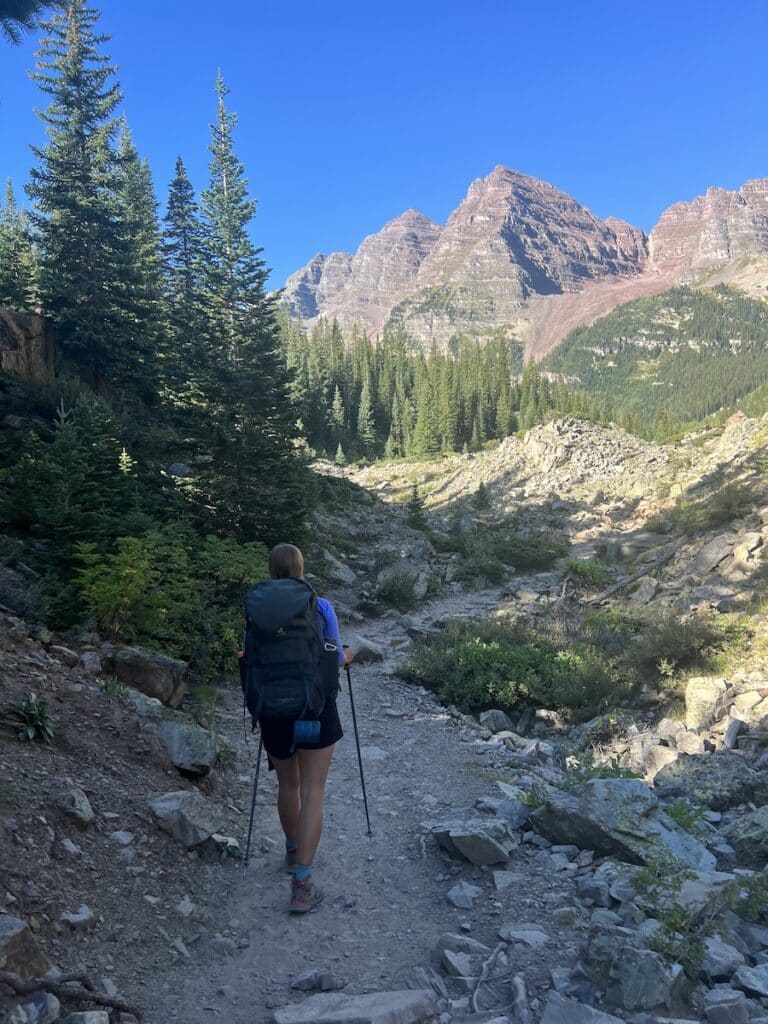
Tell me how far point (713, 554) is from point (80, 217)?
2050cm

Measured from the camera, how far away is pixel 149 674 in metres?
6.52

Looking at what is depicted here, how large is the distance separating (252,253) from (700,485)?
20.7 meters

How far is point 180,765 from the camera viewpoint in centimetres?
524

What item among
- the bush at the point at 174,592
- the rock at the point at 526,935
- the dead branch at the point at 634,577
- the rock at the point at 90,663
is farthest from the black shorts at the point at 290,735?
the dead branch at the point at 634,577

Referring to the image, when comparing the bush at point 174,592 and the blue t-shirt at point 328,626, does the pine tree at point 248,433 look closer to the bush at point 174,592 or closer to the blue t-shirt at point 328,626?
the bush at point 174,592

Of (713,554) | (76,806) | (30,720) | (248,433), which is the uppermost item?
(248,433)

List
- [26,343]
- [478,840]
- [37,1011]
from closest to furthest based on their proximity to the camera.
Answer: [37,1011]
[478,840]
[26,343]

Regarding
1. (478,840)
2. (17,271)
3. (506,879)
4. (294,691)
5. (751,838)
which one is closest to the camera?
(294,691)

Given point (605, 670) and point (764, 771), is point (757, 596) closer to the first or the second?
point (605, 670)

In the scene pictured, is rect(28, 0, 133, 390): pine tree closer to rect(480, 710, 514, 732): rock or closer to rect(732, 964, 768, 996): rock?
rect(480, 710, 514, 732): rock

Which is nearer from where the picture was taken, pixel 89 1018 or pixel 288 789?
pixel 89 1018

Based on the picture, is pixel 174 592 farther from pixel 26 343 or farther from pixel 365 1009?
pixel 26 343

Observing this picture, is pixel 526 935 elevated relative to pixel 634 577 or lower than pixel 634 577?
lower

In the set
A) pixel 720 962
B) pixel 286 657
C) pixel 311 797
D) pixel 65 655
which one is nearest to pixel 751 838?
pixel 720 962
